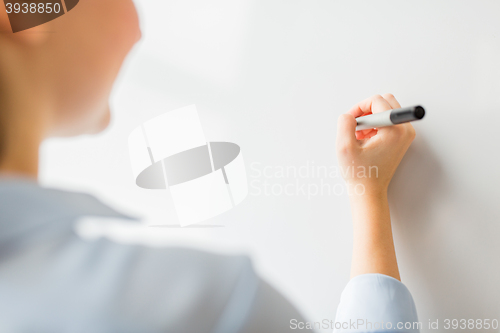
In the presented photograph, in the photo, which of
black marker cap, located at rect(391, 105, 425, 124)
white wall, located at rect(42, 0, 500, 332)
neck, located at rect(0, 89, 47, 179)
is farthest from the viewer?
neck, located at rect(0, 89, 47, 179)

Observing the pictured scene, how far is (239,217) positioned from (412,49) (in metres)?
0.39

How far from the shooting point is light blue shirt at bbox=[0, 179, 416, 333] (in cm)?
44

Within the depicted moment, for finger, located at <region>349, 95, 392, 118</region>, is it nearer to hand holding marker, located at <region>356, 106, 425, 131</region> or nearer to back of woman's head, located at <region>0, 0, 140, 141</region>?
hand holding marker, located at <region>356, 106, 425, 131</region>

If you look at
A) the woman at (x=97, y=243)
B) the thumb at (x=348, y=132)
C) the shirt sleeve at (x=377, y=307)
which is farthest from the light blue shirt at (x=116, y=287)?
the thumb at (x=348, y=132)

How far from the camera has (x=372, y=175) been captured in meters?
0.39

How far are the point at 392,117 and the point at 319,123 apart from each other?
14 centimetres

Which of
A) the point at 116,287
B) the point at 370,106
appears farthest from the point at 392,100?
the point at 116,287

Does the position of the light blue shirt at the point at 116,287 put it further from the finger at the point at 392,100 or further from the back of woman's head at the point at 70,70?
the finger at the point at 392,100

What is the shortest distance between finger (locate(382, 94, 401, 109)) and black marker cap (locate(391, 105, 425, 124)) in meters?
0.08

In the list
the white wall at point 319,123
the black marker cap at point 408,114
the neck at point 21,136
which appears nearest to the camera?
the black marker cap at point 408,114

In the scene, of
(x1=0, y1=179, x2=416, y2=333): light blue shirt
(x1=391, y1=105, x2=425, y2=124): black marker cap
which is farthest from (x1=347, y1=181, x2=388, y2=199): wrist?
(x1=0, y1=179, x2=416, y2=333): light blue shirt

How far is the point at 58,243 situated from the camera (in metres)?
0.49

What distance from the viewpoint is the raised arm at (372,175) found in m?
0.37

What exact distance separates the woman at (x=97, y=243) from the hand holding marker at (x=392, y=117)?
0.02m
